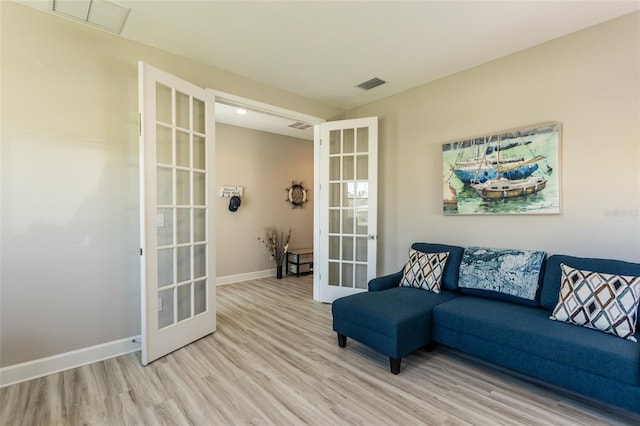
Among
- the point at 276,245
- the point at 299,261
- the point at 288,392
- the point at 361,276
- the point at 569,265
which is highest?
the point at 569,265

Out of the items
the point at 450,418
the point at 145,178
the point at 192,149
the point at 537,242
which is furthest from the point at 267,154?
the point at 450,418

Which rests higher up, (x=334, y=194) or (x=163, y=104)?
(x=163, y=104)

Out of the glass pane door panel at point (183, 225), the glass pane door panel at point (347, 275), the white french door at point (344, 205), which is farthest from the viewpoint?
the glass pane door panel at point (347, 275)

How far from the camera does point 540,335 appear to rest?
1944mm

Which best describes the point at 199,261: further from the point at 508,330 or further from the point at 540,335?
the point at 540,335

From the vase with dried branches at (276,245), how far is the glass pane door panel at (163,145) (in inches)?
120

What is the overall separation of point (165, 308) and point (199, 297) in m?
0.37

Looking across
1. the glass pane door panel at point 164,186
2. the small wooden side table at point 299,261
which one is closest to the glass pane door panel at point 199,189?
the glass pane door panel at point 164,186

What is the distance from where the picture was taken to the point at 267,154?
5.62m

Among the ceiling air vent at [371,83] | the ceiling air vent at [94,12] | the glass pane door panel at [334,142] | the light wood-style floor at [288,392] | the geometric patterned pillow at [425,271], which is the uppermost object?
the ceiling air vent at [371,83]

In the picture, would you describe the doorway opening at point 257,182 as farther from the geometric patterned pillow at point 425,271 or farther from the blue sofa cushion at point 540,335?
the blue sofa cushion at point 540,335

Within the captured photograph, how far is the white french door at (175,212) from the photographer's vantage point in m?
2.41

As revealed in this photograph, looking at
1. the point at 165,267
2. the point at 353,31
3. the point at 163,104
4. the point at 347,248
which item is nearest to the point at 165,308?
the point at 165,267

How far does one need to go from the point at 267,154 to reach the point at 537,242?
4.37 meters
